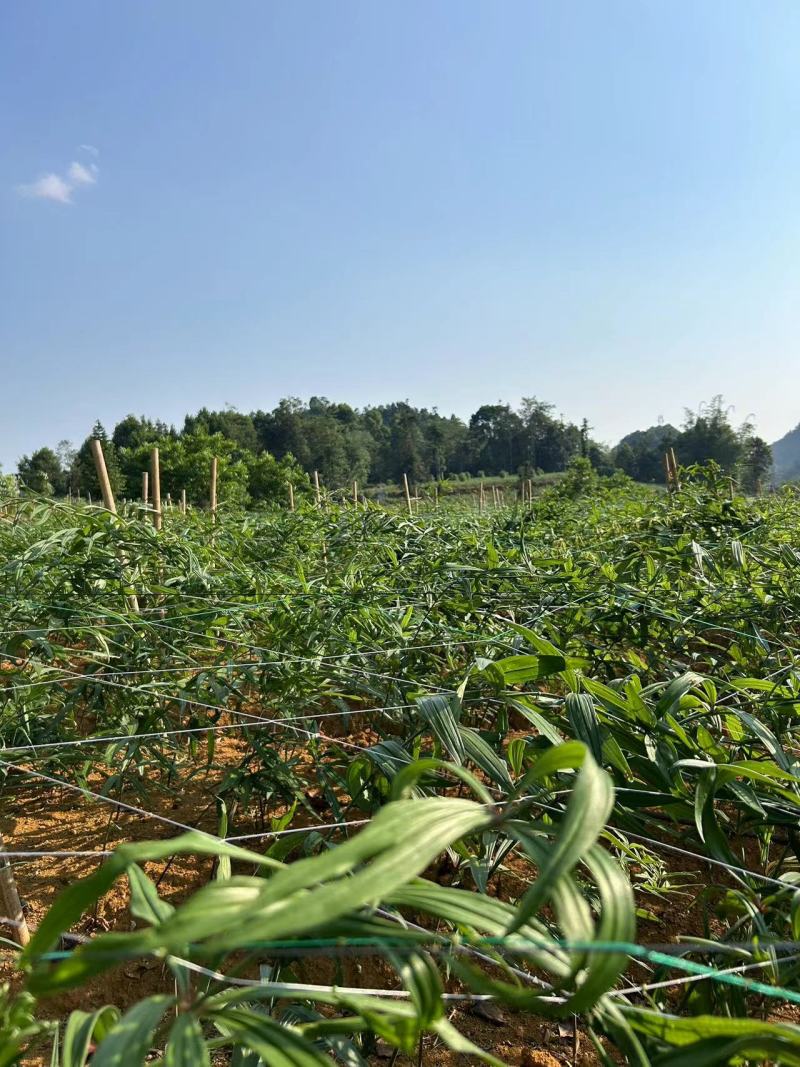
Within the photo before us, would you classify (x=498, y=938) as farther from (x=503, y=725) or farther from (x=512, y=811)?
(x=503, y=725)

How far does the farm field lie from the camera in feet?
1.23

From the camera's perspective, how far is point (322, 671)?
143 centimetres

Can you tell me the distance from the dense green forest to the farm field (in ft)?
57.9

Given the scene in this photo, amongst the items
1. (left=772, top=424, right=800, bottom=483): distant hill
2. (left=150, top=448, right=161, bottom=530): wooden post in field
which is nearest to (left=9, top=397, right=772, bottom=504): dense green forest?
(left=150, top=448, right=161, bottom=530): wooden post in field

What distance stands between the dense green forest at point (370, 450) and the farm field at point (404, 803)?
17635 millimetres

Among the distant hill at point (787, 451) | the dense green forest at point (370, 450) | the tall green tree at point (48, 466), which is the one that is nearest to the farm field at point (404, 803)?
the dense green forest at point (370, 450)

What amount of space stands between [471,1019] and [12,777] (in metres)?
1.33

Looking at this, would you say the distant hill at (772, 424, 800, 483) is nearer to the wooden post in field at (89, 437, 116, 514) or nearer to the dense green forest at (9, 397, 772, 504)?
the dense green forest at (9, 397, 772, 504)

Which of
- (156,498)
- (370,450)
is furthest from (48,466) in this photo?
(156,498)

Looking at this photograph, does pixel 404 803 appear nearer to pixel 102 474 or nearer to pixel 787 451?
pixel 102 474

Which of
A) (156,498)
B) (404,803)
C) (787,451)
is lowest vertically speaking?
(404,803)

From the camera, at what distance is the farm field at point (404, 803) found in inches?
14.7

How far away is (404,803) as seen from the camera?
392 mm

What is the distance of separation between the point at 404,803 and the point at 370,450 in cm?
5517
